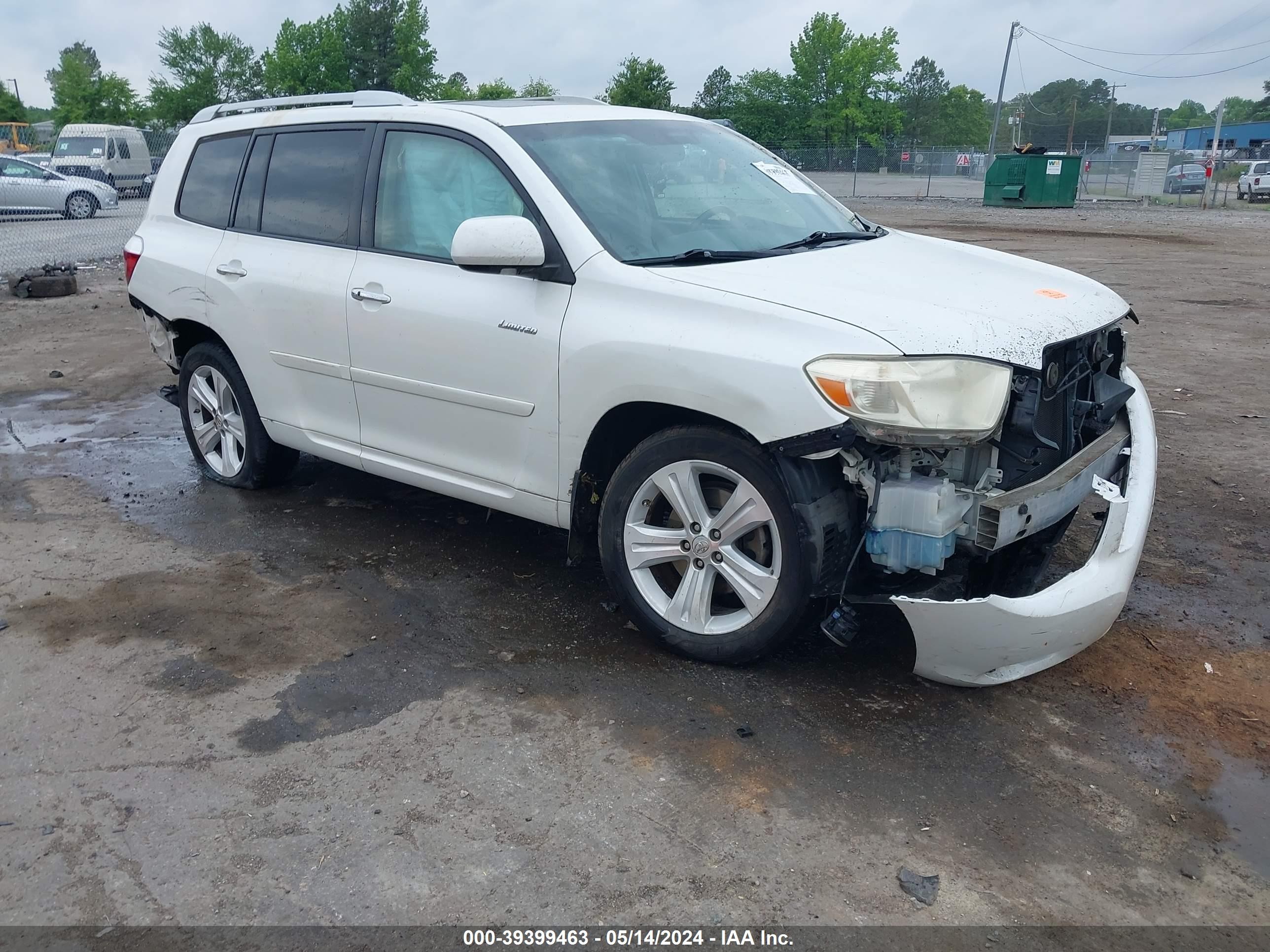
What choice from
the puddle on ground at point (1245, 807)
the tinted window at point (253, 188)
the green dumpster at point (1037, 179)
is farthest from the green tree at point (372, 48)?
the puddle on ground at point (1245, 807)

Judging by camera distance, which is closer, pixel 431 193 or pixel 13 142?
pixel 431 193

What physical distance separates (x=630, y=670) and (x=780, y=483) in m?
0.91

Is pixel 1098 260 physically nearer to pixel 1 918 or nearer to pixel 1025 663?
pixel 1025 663

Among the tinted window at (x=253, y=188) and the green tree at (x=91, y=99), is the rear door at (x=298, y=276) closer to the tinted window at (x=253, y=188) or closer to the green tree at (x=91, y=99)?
the tinted window at (x=253, y=188)

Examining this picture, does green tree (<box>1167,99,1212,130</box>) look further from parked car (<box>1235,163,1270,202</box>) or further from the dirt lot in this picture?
the dirt lot

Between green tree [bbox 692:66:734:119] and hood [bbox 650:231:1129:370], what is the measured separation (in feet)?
242

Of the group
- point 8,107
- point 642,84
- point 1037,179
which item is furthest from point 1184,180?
point 8,107

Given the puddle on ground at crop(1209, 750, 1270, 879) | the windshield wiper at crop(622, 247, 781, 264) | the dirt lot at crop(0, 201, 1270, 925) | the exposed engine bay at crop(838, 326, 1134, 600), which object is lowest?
the dirt lot at crop(0, 201, 1270, 925)

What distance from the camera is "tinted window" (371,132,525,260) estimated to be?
13.7 feet

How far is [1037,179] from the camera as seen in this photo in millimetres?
29562

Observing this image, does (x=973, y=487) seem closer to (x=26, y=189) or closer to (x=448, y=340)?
(x=448, y=340)

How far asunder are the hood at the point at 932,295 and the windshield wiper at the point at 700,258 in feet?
0.20

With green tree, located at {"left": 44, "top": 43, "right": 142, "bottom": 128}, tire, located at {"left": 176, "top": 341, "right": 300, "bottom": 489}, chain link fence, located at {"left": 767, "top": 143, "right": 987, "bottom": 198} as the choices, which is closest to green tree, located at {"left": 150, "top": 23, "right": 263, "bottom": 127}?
green tree, located at {"left": 44, "top": 43, "right": 142, "bottom": 128}

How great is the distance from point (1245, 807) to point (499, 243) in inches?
114
